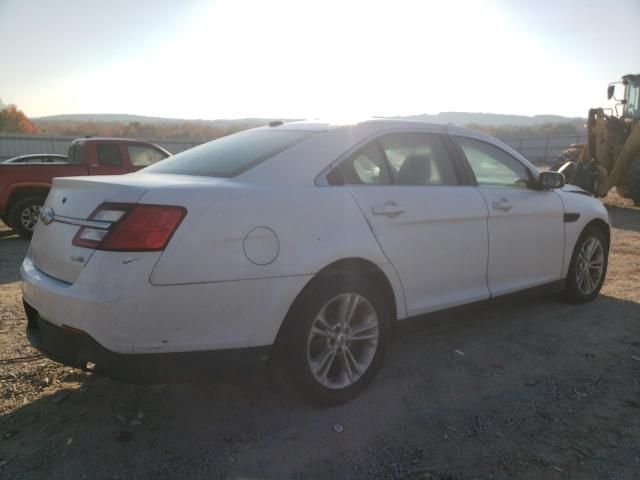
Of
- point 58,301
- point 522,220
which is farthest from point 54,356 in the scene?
point 522,220

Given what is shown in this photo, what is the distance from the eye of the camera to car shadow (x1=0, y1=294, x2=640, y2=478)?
8.12ft

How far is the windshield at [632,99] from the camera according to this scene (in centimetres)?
1370

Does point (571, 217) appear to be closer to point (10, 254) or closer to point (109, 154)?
point (10, 254)

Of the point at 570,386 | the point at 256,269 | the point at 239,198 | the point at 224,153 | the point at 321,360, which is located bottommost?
the point at 570,386

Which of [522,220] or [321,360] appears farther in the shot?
[522,220]

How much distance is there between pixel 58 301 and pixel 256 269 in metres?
0.93

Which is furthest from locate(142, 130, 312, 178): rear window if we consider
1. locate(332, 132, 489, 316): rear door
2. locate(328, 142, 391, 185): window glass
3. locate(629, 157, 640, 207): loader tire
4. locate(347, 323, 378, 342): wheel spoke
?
locate(629, 157, 640, 207): loader tire

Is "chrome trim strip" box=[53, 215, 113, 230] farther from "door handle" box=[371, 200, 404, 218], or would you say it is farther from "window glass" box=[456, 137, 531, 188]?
"window glass" box=[456, 137, 531, 188]

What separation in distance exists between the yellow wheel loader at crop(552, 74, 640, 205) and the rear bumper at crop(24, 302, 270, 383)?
36.6 feet

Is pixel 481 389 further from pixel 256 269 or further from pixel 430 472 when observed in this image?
pixel 256 269

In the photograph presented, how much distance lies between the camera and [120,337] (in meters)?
2.34

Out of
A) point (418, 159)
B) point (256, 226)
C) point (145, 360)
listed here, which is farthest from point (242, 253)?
point (418, 159)

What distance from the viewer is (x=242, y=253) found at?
Answer: 252 cm

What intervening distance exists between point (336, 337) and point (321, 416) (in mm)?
425
